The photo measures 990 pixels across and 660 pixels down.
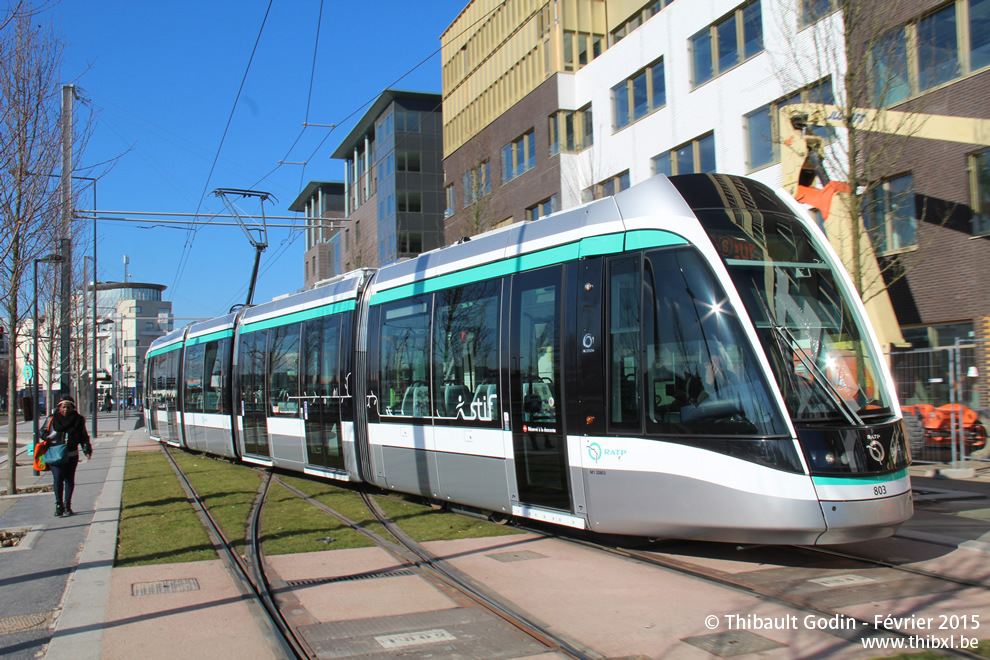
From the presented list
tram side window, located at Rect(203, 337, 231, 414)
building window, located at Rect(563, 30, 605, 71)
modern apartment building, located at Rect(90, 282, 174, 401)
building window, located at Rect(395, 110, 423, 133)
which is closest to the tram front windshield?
tram side window, located at Rect(203, 337, 231, 414)

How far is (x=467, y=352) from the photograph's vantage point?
9430mm

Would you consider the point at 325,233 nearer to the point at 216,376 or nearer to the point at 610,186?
the point at 610,186

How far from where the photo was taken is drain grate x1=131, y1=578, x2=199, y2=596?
6946 mm

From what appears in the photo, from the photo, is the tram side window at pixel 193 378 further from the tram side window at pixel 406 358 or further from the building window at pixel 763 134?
the building window at pixel 763 134

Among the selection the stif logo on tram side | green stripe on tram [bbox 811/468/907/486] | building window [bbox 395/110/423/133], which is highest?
building window [bbox 395/110/423/133]

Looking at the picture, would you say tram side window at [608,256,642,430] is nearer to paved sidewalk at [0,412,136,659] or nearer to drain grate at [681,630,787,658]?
drain grate at [681,630,787,658]

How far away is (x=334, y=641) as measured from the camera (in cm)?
552

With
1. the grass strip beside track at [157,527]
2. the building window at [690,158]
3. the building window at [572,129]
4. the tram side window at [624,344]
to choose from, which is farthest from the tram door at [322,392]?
the building window at [572,129]

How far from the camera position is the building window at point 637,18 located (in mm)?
27391

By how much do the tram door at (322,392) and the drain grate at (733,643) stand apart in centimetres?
835

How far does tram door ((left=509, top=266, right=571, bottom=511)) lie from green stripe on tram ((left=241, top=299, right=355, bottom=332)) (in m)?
4.60

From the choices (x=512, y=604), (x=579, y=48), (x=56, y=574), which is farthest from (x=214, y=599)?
(x=579, y=48)

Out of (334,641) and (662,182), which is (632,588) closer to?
(334,641)

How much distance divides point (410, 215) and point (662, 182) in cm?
4729
